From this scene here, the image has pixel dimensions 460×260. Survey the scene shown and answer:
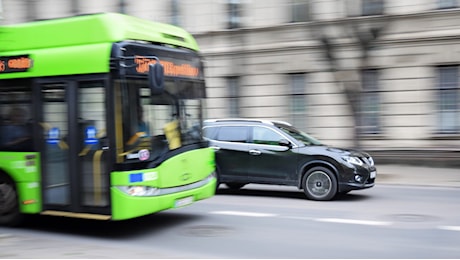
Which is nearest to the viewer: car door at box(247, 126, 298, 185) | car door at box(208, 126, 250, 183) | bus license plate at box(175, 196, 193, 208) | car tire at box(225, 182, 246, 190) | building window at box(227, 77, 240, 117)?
bus license plate at box(175, 196, 193, 208)

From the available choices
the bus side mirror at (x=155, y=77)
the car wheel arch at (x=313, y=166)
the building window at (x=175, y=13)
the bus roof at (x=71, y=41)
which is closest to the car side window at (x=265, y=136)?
the car wheel arch at (x=313, y=166)

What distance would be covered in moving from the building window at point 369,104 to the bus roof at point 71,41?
11.8 metres

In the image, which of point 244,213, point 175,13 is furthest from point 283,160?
point 175,13

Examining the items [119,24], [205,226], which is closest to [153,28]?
[119,24]

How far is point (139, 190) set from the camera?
7035mm

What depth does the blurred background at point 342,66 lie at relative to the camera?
672 inches

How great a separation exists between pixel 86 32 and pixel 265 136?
5.14m

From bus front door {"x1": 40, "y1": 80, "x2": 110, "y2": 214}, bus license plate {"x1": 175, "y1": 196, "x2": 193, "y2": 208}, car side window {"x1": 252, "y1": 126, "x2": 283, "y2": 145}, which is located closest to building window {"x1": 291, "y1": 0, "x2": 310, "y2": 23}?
car side window {"x1": 252, "y1": 126, "x2": 283, "y2": 145}

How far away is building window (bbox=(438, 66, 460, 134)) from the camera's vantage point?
17.2 metres

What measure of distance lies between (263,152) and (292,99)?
918 centimetres

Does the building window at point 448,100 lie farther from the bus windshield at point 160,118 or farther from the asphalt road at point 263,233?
the bus windshield at point 160,118

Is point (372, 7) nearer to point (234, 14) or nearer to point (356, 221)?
point (234, 14)

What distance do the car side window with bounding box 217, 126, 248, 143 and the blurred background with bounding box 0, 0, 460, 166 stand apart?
5.06 metres

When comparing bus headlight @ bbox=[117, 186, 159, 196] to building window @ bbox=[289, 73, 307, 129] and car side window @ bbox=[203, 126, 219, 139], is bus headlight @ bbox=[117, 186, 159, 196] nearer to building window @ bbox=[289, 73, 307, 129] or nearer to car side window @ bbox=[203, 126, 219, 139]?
car side window @ bbox=[203, 126, 219, 139]
